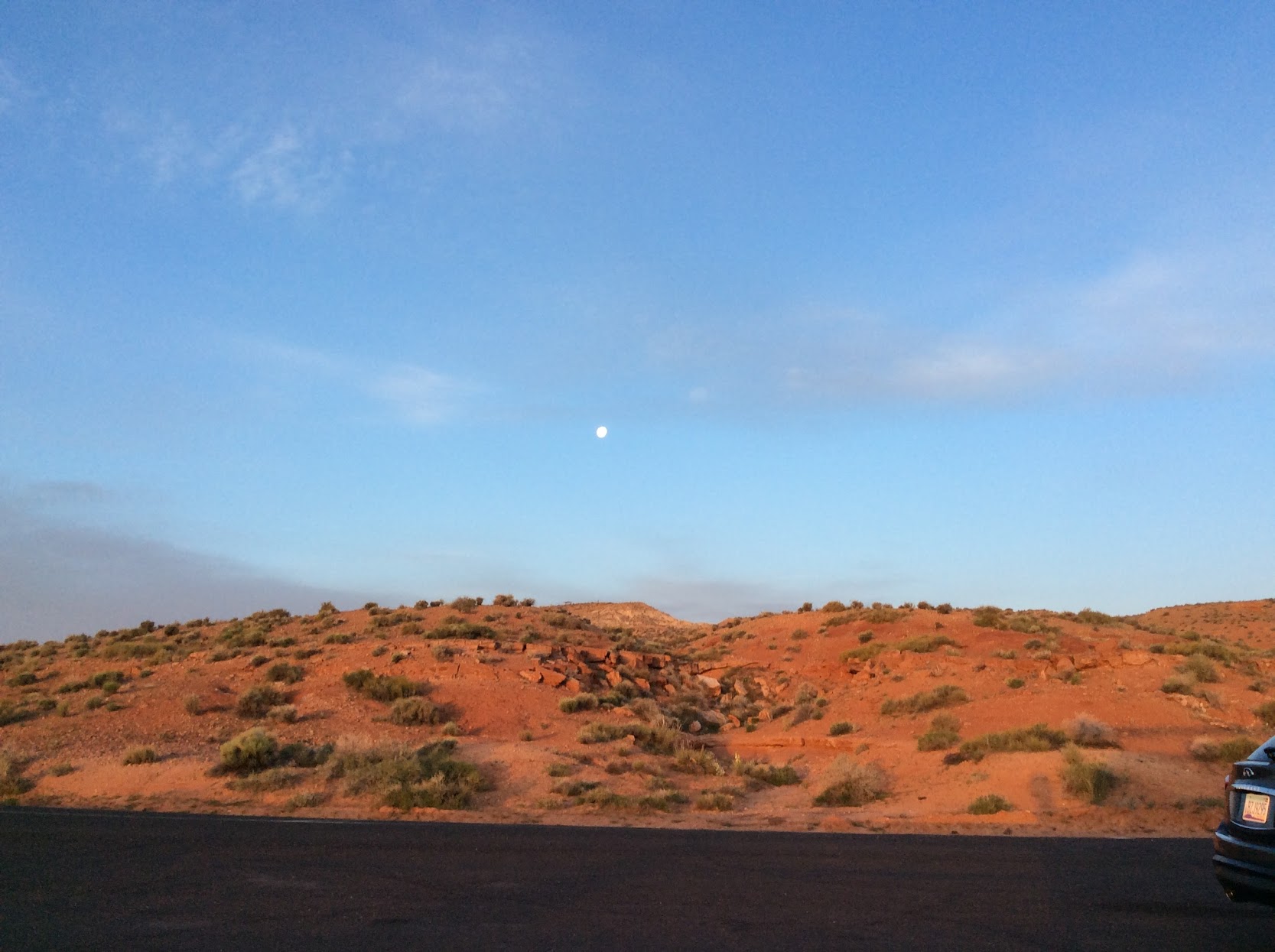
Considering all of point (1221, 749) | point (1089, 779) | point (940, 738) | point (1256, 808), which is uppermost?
point (1256, 808)

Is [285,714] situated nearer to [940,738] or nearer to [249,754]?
[249,754]

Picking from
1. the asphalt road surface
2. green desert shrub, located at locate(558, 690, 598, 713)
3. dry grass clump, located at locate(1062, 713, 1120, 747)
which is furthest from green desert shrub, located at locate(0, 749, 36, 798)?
dry grass clump, located at locate(1062, 713, 1120, 747)

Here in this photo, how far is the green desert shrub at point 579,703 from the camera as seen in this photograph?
104 feet

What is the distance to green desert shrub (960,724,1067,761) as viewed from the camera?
23.5 meters

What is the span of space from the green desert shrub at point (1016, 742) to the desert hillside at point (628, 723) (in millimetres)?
88

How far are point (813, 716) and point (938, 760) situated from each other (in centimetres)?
1051

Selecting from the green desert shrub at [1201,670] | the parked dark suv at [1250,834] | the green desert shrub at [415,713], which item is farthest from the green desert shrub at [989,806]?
the green desert shrub at [415,713]

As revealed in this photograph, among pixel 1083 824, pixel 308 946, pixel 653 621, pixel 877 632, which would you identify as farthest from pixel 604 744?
pixel 653 621

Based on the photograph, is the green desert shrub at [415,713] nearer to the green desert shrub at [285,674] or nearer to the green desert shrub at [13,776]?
the green desert shrub at [285,674]

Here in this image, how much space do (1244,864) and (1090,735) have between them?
18235 millimetres

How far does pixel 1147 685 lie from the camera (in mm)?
29641

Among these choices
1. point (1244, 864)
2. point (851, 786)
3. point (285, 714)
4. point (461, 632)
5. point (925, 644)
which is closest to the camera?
point (1244, 864)

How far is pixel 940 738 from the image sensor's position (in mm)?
26031

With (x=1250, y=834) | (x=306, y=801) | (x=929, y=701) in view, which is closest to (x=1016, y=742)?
(x=929, y=701)
